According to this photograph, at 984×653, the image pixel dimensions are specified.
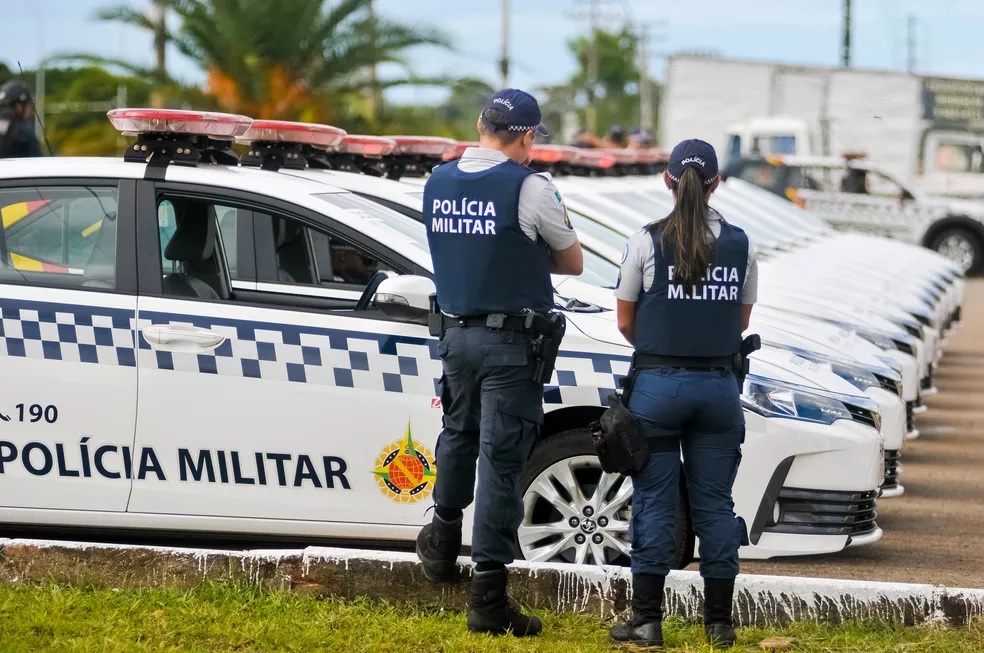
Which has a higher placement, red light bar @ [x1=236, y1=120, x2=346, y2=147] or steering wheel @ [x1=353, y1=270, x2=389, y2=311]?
red light bar @ [x1=236, y1=120, x2=346, y2=147]

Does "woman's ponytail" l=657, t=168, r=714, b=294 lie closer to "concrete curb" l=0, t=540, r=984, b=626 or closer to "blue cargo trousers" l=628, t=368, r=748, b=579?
"blue cargo trousers" l=628, t=368, r=748, b=579

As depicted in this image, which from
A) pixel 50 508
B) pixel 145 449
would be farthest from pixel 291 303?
pixel 50 508

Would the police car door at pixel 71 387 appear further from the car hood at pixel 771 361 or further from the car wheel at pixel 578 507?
the car hood at pixel 771 361

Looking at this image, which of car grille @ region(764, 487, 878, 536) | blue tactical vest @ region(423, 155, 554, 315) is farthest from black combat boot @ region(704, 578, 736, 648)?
blue tactical vest @ region(423, 155, 554, 315)

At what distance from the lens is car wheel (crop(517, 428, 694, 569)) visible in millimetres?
5164

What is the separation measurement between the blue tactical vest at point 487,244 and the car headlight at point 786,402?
1.07 metres

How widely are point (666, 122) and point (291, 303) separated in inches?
1070

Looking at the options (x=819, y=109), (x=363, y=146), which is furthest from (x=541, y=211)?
(x=819, y=109)

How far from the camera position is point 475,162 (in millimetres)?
4508

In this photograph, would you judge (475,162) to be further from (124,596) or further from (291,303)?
(124,596)

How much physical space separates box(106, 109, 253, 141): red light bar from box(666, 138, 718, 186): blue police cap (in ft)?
5.91

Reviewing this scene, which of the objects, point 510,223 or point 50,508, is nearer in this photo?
point 510,223

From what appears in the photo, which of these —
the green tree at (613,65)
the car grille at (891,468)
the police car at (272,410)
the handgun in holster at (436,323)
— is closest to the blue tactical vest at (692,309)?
the handgun in holster at (436,323)

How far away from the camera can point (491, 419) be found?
14.6ft
